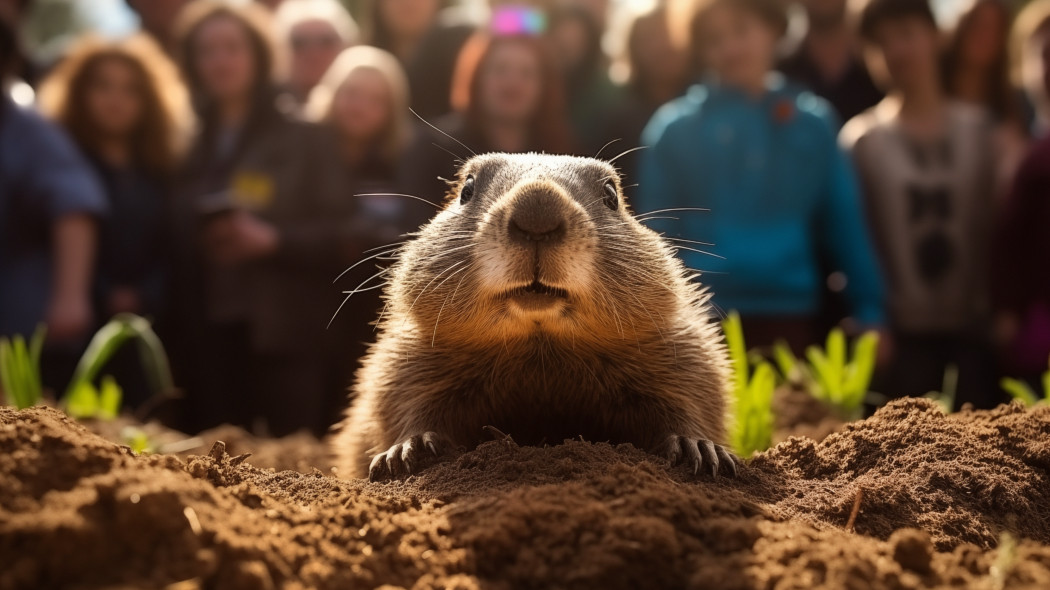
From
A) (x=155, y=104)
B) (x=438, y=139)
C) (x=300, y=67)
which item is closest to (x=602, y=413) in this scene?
(x=438, y=139)

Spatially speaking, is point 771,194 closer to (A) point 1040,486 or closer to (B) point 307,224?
(B) point 307,224

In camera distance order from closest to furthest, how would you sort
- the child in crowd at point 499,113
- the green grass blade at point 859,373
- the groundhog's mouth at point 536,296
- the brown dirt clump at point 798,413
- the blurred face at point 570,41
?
the groundhog's mouth at point 536,296, the green grass blade at point 859,373, the brown dirt clump at point 798,413, the child in crowd at point 499,113, the blurred face at point 570,41

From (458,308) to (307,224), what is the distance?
419cm

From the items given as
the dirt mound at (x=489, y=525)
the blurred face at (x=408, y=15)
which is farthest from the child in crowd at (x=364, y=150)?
the dirt mound at (x=489, y=525)

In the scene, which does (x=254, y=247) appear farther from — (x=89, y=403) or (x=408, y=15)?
(x=408, y=15)

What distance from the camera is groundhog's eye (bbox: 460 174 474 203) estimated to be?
423 cm

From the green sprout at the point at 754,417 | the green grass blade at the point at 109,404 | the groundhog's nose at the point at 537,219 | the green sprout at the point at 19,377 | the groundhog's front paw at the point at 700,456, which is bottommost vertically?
the green grass blade at the point at 109,404

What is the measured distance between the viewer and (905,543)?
7.63 feet

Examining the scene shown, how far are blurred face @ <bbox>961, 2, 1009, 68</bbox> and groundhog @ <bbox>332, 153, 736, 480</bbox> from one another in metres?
5.49

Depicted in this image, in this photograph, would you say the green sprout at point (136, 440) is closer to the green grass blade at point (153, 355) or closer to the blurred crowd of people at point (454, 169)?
the green grass blade at point (153, 355)

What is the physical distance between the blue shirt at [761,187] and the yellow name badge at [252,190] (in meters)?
2.96

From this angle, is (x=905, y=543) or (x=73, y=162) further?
(x=73, y=162)

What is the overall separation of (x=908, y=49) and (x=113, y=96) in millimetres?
6375

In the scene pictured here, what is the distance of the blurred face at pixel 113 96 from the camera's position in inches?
302
